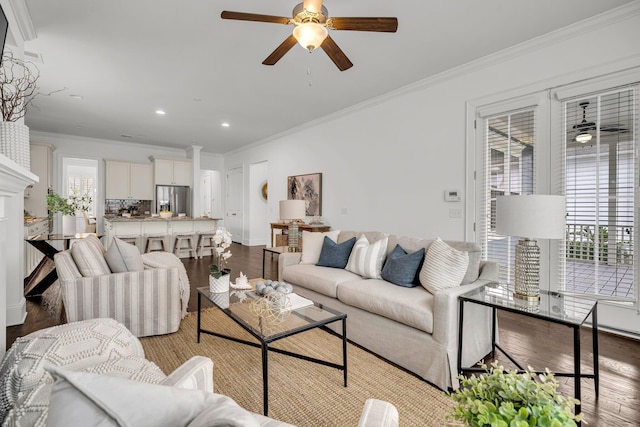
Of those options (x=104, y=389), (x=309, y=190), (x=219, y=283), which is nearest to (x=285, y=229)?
(x=309, y=190)

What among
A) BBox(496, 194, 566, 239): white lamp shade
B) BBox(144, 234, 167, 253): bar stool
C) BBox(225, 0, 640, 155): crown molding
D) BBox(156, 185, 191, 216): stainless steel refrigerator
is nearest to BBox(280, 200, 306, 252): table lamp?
BBox(225, 0, 640, 155): crown molding

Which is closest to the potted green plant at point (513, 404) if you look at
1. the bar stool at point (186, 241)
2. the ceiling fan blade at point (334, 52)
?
the ceiling fan blade at point (334, 52)

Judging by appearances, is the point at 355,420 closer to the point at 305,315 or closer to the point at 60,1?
the point at 305,315

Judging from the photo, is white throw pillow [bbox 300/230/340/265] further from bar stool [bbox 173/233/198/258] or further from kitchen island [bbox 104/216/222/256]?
kitchen island [bbox 104/216/222/256]

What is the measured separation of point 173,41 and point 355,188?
3.26 metres

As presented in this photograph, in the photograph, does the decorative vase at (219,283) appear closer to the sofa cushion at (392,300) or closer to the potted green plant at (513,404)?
the sofa cushion at (392,300)

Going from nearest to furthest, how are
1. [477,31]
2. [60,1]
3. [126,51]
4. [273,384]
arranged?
1. [273,384]
2. [60,1]
3. [477,31]
4. [126,51]

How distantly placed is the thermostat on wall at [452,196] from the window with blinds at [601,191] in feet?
3.48

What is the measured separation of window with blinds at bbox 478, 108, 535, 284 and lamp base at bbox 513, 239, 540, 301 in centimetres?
139

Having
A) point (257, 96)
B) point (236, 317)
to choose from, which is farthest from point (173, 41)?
point (236, 317)

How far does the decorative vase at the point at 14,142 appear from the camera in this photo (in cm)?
201

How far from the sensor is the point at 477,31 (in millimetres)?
2975

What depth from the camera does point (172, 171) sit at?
8203 millimetres

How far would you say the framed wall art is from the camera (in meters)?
5.97
